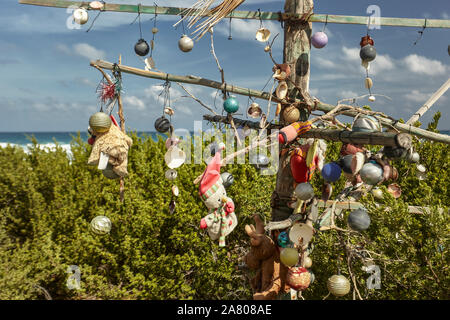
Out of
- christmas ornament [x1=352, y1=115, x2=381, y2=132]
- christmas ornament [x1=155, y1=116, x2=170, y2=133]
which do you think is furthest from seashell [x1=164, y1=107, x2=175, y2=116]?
christmas ornament [x1=352, y1=115, x2=381, y2=132]

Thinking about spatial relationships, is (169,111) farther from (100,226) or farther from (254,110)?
(100,226)

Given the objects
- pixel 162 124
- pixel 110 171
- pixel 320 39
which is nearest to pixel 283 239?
pixel 162 124

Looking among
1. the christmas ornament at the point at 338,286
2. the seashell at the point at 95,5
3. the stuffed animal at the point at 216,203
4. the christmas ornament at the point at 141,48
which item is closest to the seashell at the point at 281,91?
the stuffed animal at the point at 216,203

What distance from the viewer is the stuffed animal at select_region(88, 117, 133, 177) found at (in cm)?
253

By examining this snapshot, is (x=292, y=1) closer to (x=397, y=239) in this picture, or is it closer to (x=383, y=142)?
(x=383, y=142)

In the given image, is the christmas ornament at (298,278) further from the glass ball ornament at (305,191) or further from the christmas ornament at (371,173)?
the christmas ornament at (371,173)

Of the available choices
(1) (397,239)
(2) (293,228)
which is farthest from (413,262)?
(2) (293,228)

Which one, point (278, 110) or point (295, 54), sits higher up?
point (295, 54)

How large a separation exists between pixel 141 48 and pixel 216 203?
1384mm

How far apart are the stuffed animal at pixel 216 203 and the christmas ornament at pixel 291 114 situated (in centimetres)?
62

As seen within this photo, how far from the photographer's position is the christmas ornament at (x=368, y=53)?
2621 mm

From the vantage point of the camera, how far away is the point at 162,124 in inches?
107

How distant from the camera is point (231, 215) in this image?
2.53 meters
